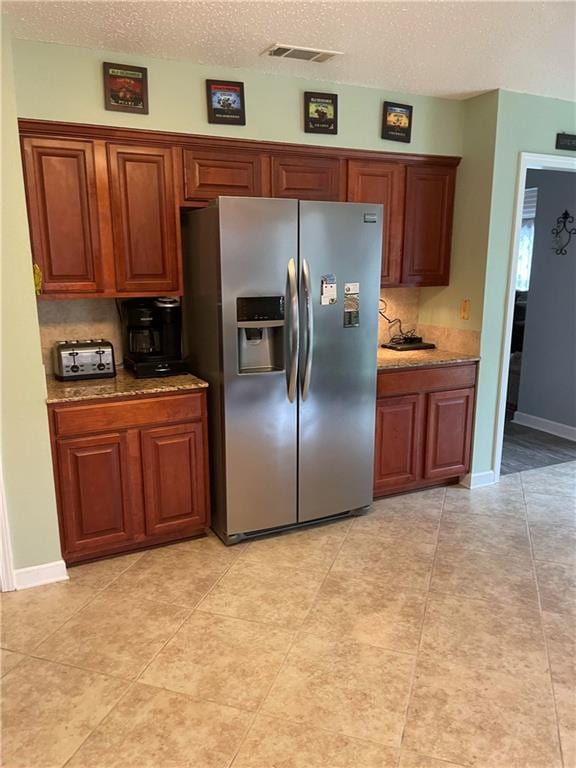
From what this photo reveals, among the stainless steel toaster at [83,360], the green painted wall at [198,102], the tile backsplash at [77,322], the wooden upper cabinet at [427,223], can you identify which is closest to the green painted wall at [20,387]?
the green painted wall at [198,102]

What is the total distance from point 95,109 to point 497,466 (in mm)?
3405

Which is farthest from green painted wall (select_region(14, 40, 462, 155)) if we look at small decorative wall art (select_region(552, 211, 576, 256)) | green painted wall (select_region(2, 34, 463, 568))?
small decorative wall art (select_region(552, 211, 576, 256))

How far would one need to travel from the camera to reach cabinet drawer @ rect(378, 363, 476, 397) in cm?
349

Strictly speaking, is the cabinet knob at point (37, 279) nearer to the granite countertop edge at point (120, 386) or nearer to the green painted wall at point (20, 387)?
the green painted wall at point (20, 387)

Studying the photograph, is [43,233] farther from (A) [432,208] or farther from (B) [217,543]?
(A) [432,208]

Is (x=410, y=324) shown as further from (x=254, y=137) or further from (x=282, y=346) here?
(x=254, y=137)

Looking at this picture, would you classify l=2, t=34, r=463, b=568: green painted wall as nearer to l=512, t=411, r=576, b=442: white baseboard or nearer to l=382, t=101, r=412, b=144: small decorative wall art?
l=382, t=101, r=412, b=144: small decorative wall art

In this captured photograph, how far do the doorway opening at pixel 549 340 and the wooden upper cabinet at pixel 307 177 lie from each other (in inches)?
89.7

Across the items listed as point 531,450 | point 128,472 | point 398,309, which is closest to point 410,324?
point 398,309

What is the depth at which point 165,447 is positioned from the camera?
9.67 ft

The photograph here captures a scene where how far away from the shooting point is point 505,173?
11.6 feet

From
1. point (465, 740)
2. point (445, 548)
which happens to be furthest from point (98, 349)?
point (465, 740)

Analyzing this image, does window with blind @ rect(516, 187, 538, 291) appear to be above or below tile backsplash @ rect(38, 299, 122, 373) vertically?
above

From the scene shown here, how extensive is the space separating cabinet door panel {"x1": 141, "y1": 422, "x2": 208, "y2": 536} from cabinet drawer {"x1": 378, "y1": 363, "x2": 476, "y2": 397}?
48.1 inches
